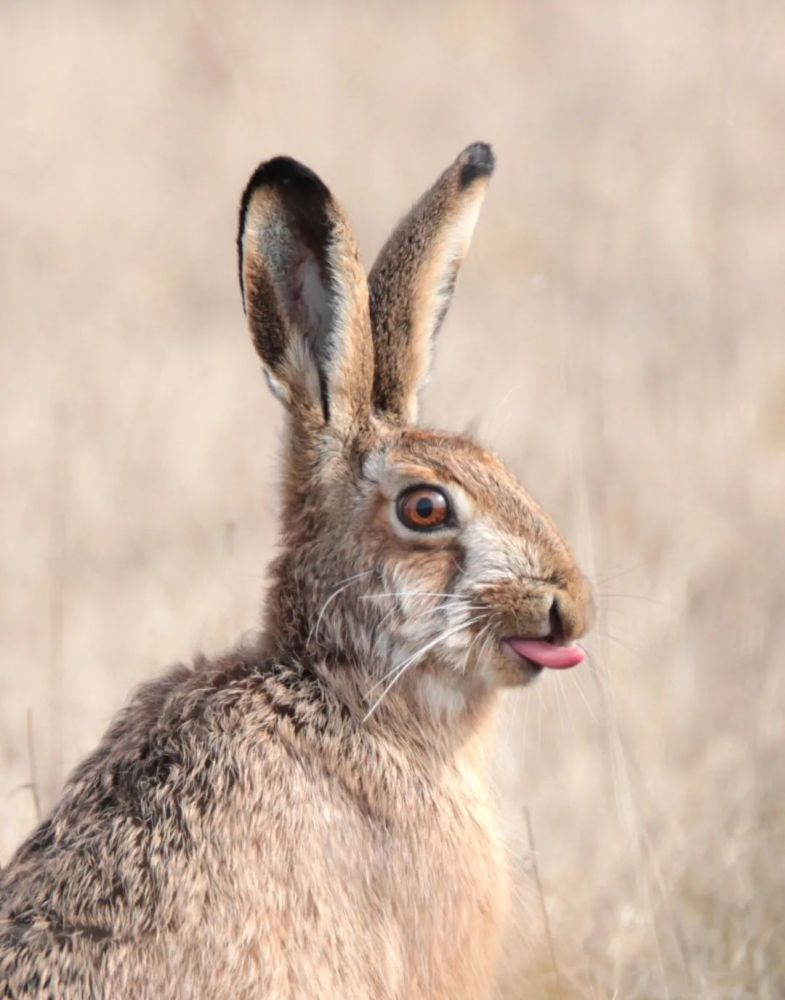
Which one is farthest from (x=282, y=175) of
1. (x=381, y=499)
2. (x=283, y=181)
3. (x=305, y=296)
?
(x=381, y=499)

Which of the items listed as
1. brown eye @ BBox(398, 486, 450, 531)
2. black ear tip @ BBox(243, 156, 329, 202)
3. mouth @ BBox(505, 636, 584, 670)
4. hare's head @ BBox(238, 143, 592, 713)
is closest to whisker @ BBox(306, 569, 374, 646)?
hare's head @ BBox(238, 143, 592, 713)

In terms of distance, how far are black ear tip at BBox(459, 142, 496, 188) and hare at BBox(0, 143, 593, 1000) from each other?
0.18 metres

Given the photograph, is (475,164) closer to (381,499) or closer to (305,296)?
(305,296)

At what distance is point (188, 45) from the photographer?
1247cm

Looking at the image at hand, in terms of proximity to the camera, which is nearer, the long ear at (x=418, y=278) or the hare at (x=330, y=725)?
the hare at (x=330, y=725)

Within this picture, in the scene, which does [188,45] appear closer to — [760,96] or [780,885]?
[760,96]

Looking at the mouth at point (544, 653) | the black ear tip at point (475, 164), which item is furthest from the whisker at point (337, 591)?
the black ear tip at point (475, 164)

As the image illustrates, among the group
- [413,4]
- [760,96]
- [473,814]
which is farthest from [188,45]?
[473,814]

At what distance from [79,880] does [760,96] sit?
821cm

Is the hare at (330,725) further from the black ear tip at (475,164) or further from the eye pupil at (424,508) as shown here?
the black ear tip at (475,164)

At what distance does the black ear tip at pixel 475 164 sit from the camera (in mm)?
5023

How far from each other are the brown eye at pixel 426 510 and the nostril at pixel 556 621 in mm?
297

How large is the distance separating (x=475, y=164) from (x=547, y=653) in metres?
1.22

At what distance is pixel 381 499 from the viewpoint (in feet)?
15.3
